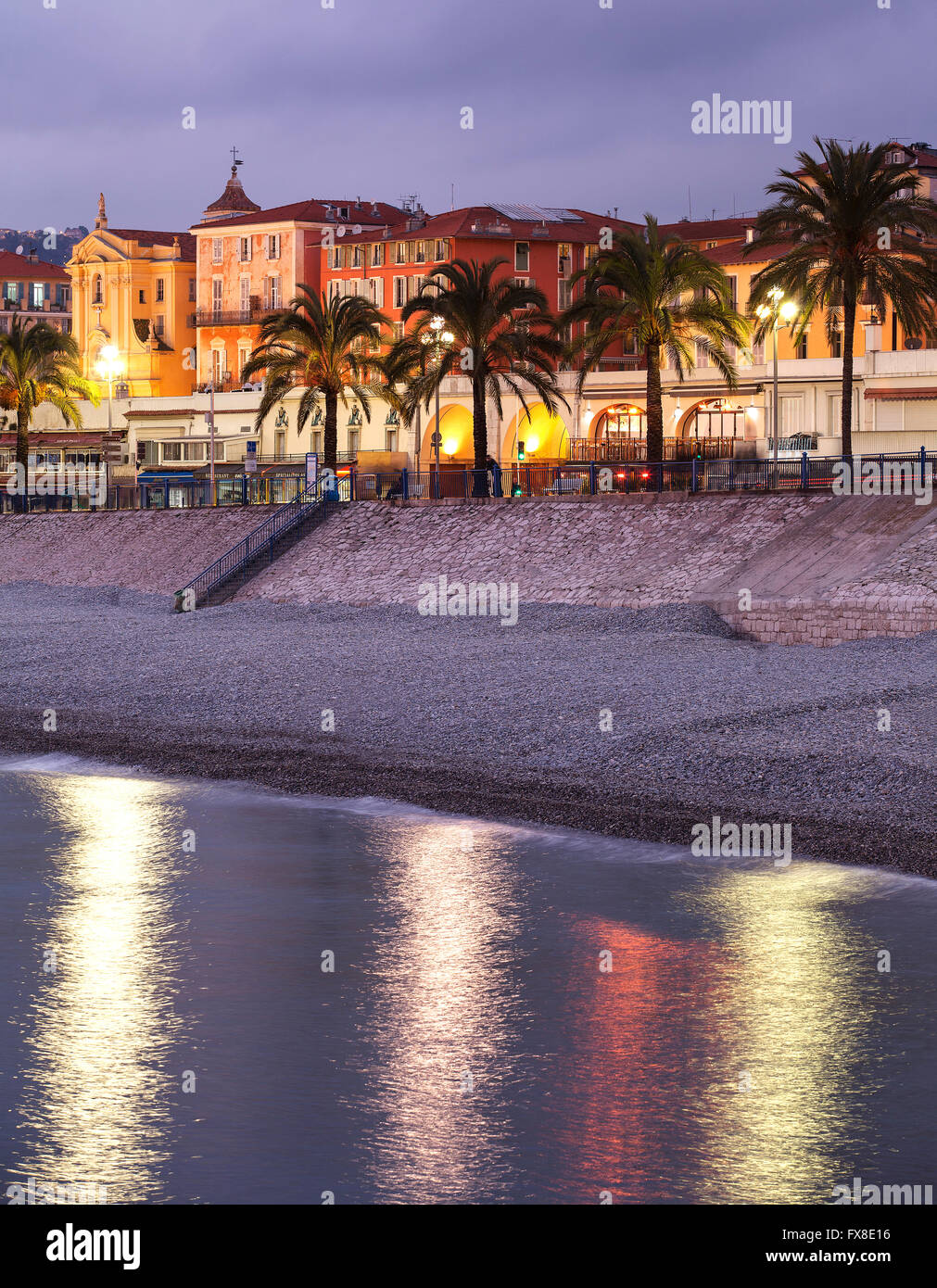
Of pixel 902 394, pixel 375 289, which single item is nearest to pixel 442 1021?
pixel 902 394

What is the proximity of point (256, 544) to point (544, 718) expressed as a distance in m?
28.3

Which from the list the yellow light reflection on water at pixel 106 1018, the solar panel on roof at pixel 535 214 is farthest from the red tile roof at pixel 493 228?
the yellow light reflection on water at pixel 106 1018

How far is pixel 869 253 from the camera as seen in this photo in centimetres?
4303

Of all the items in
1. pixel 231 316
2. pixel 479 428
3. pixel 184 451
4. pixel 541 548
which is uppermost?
pixel 231 316

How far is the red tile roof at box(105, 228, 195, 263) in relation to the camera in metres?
114

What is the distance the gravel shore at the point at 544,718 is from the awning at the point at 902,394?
28.9 meters

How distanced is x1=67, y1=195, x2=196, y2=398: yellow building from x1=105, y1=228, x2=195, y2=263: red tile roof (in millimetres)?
399

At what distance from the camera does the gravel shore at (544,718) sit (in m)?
18.9

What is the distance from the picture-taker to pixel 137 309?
111 m

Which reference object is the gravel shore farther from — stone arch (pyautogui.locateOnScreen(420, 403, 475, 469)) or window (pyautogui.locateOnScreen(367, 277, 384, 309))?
window (pyautogui.locateOnScreen(367, 277, 384, 309))

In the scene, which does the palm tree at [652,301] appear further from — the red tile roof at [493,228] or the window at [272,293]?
the window at [272,293]

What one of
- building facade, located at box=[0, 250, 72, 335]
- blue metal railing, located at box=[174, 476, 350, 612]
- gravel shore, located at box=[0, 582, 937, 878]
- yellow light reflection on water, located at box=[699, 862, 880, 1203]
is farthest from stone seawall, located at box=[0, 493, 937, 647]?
building facade, located at box=[0, 250, 72, 335]

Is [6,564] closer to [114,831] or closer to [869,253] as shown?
[869,253]

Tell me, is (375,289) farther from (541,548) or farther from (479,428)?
(541,548)
